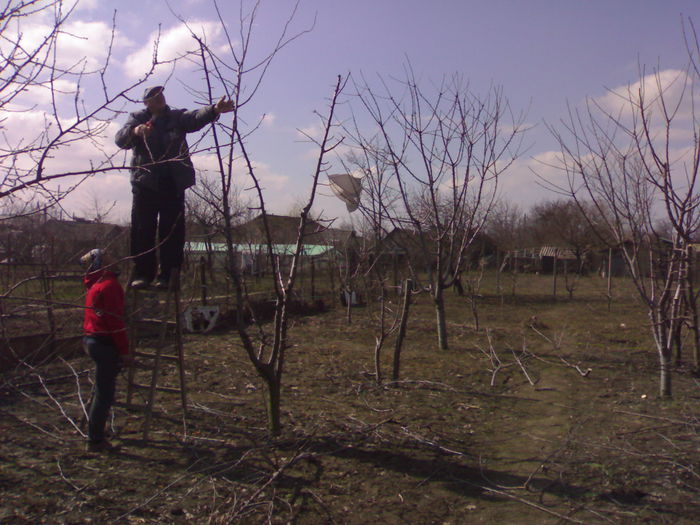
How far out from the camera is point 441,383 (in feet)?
19.4

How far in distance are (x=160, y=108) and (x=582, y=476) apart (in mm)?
3713

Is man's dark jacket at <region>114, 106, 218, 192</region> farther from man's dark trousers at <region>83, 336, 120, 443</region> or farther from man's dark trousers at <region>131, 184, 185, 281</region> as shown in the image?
man's dark trousers at <region>83, 336, 120, 443</region>

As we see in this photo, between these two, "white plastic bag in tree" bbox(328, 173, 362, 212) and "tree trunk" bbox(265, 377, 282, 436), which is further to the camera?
"white plastic bag in tree" bbox(328, 173, 362, 212)

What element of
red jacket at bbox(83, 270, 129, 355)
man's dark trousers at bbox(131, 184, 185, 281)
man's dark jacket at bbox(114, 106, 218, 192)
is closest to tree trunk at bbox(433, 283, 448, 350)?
man's dark trousers at bbox(131, 184, 185, 281)

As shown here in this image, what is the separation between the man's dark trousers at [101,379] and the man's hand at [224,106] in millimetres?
1733

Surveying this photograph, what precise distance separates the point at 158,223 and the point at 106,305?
84 cm

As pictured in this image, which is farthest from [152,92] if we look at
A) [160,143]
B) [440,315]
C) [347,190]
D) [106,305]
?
[440,315]

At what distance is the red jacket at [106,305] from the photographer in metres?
3.90

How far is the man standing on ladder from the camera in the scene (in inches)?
159

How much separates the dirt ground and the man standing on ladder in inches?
49.1

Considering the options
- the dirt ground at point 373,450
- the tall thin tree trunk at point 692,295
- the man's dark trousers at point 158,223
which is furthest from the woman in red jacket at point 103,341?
the tall thin tree trunk at point 692,295

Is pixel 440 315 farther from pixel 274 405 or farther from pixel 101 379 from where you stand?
pixel 101 379

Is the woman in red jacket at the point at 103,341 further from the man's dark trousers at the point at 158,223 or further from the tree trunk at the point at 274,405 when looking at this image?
the tree trunk at the point at 274,405

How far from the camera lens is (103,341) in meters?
4.01
